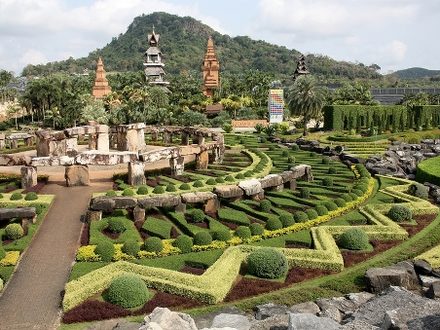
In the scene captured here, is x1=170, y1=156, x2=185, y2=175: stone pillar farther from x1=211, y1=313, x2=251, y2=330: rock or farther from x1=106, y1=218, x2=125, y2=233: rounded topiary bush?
x1=211, y1=313, x2=251, y2=330: rock

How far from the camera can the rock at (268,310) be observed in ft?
63.7

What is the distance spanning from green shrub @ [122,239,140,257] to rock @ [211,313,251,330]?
824 centimetres

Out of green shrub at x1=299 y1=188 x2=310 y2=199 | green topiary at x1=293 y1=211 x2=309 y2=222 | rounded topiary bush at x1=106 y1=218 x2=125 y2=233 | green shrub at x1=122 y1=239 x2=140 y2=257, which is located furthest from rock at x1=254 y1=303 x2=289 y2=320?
green shrub at x1=299 y1=188 x2=310 y2=199

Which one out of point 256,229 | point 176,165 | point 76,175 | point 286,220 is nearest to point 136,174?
point 76,175

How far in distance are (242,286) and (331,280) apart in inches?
169

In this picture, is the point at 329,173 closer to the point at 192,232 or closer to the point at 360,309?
the point at 192,232

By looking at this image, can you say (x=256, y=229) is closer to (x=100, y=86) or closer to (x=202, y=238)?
(x=202, y=238)

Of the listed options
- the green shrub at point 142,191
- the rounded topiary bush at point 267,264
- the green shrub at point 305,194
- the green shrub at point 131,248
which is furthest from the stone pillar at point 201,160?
the rounded topiary bush at point 267,264

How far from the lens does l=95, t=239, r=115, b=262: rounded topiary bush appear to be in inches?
961

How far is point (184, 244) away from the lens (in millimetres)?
25562

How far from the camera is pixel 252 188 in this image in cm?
3359

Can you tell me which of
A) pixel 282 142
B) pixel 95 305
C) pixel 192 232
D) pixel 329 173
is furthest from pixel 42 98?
pixel 95 305

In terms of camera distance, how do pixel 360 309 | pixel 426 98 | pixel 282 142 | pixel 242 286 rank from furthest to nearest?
pixel 426 98 → pixel 282 142 → pixel 242 286 → pixel 360 309

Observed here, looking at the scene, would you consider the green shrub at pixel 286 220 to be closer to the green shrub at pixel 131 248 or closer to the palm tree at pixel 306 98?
the green shrub at pixel 131 248
